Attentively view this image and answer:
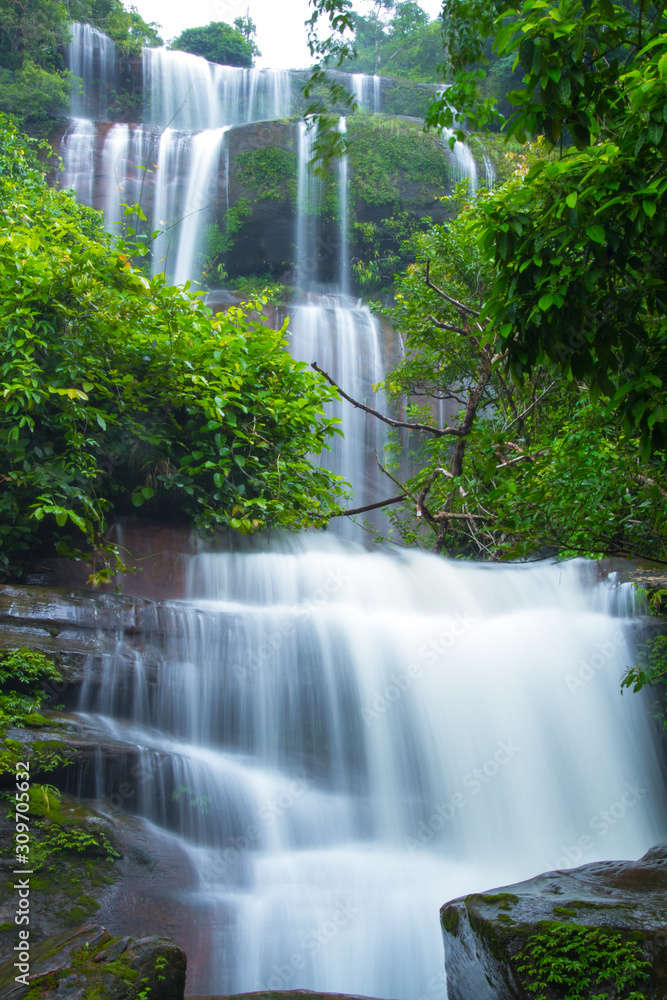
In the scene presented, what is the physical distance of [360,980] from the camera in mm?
3609

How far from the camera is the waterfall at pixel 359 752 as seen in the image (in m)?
3.80

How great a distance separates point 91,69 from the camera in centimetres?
2112

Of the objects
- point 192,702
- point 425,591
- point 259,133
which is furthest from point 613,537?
point 259,133

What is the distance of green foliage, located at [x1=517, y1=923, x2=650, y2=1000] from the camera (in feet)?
8.68

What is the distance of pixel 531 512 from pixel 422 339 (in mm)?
4400

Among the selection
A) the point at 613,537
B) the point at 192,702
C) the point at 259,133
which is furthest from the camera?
the point at 259,133

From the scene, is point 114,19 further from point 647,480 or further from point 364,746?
point 364,746

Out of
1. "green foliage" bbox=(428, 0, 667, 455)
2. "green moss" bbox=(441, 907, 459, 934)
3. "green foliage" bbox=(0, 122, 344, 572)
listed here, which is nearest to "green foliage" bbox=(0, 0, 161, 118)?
"green foliage" bbox=(0, 122, 344, 572)

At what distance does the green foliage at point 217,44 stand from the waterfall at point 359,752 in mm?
27737

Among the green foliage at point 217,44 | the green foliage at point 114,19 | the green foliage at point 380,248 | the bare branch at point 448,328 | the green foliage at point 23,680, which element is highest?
the green foliage at point 217,44

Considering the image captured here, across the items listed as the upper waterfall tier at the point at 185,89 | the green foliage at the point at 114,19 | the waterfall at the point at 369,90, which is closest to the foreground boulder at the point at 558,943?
the upper waterfall tier at the point at 185,89

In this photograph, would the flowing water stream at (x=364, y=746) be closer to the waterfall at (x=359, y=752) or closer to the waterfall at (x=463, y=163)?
the waterfall at (x=359, y=752)

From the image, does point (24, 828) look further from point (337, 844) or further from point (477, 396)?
point (477, 396)

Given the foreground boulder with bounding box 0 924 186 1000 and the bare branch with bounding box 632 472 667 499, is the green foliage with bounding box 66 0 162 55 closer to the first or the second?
the bare branch with bounding box 632 472 667 499
